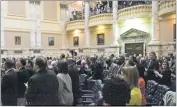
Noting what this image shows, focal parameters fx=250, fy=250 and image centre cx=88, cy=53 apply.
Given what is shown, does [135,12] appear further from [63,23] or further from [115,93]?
[115,93]

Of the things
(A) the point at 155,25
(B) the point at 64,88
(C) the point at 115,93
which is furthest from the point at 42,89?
(A) the point at 155,25

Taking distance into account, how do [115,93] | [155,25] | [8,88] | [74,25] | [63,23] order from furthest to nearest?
[63,23]
[74,25]
[155,25]
[8,88]
[115,93]

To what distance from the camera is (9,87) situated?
411 centimetres

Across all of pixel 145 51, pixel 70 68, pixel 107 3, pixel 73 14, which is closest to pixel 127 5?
pixel 107 3

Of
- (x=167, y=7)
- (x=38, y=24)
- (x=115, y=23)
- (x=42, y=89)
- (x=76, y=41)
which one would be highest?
(x=167, y=7)

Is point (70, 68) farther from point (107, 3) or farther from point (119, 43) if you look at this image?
point (107, 3)

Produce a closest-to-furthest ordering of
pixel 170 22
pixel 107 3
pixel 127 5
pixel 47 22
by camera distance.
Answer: pixel 170 22, pixel 127 5, pixel 107 3, pixel 47 22

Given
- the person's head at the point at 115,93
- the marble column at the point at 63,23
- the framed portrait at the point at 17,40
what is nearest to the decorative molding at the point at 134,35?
the marble column at the point at 63,23

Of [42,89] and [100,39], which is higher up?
[100,39]

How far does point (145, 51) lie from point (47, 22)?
10531 mm

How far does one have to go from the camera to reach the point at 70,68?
4.83 meters

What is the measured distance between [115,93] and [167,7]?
13750 millimetres

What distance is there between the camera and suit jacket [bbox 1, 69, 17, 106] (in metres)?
4.06

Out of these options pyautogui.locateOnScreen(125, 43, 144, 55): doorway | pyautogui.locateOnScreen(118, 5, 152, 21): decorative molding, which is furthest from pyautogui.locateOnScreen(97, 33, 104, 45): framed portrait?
pyautogui.locateOnScreen(118, 5, 152, 21): decorative molding
